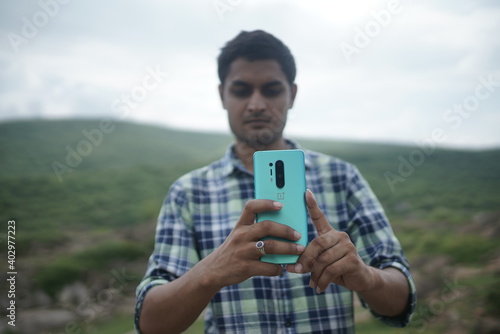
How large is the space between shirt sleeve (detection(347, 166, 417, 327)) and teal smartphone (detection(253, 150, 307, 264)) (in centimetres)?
71

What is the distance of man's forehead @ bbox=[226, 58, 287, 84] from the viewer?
243 cm

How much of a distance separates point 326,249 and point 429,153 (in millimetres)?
14817

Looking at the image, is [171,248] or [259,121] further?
[259,121]

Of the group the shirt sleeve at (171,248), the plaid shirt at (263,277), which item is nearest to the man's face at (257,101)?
the plaid shirt at (263,277)

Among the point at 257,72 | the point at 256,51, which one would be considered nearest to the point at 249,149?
the point at 257,72

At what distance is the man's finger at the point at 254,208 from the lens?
4.79ft

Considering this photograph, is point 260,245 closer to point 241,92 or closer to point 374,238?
point 374,238

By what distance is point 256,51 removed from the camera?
2482 mm

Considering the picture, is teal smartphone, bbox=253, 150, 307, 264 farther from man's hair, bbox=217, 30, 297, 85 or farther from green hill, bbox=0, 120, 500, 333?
green hill, bbox=0, 120, 500, 333

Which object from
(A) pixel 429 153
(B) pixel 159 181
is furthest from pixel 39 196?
(A) pixel 429 153

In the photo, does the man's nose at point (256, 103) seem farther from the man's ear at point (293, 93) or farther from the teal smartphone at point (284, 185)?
the teal smartphone at point (284, 185)

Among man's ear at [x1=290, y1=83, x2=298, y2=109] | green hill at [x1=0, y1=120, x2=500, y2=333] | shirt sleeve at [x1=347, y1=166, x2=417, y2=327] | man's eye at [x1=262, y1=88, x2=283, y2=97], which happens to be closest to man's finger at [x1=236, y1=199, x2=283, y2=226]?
shirt sleeve at [x1=347, y1=166, x2=417, y2=327]

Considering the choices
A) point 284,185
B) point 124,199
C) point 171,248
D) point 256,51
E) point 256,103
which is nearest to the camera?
point 284,185

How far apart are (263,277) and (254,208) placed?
79 cm
